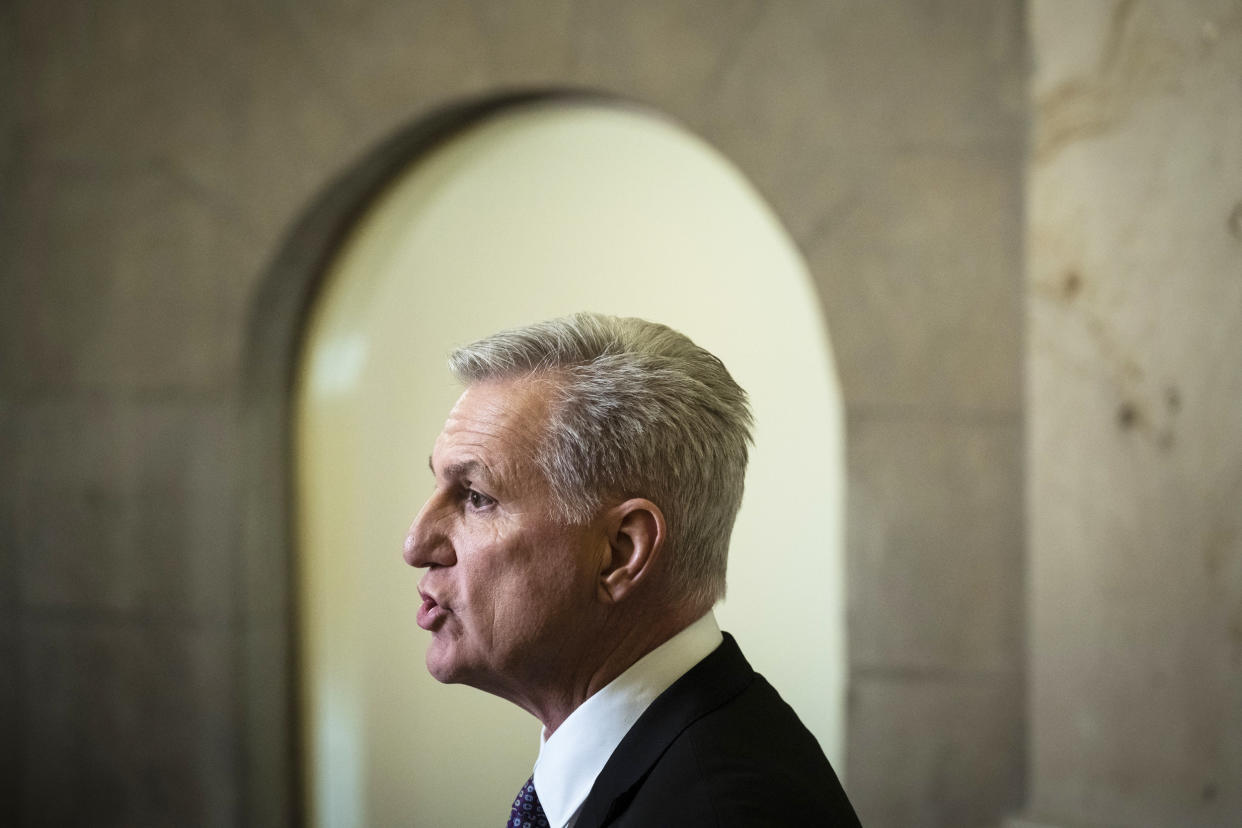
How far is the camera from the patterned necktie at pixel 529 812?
63.6 inches

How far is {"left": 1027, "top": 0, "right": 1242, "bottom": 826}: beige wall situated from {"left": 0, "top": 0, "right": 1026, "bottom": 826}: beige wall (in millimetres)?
435

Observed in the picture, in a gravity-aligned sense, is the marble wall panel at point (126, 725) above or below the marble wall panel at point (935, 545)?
below

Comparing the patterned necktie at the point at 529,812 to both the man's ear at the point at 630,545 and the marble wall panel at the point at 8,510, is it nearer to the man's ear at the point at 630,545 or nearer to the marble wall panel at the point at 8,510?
the man's ear at the point at 630,545

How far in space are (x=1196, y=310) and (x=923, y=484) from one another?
2.81 ft

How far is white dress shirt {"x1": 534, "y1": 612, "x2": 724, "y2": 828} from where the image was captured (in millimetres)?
1528

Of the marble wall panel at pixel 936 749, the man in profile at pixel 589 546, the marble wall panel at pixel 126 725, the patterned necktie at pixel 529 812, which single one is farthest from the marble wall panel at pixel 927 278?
the marble wall panel at pixel 126 725

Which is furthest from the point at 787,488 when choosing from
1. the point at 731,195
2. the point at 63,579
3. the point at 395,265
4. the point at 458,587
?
the point at 63,579

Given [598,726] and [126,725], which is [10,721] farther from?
[598,726]

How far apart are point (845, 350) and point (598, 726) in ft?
6.26

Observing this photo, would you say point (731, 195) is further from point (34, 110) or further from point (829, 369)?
point (34, 110)

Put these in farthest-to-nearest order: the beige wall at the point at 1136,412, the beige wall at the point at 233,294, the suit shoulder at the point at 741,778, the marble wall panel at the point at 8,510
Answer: the marble wall panel at the point at 8,510 < the beige wall at the point at 233,294 < the beige wall at the point at 1136,412 < the suit shoulder at the point at 741,778

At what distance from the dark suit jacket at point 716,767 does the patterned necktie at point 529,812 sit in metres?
0.16

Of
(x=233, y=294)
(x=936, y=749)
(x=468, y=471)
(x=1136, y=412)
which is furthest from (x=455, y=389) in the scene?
(x=468, y=471)

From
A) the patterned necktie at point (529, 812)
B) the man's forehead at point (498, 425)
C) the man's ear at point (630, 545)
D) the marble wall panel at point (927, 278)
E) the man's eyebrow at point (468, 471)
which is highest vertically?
the marble wall panel at point (927, 278)
